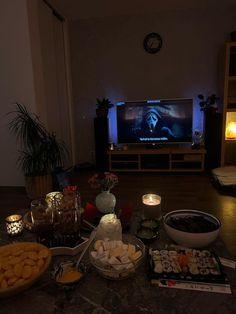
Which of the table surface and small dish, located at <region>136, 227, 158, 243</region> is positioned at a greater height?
small dish, located at <region>136, 227, 158, 243</region>

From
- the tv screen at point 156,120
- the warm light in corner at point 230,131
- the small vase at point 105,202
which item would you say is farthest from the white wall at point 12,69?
the warm light in corner at point 230,131

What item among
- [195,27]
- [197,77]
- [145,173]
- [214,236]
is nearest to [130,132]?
[145,173]

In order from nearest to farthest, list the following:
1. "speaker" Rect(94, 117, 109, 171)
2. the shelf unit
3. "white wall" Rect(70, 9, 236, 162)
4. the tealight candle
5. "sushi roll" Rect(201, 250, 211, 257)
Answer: "sushi roll" Rect(201, 250, 211, 257) → the tealight candle → the shelf unit → "white wall" Rect(70, 9, 236, 162) → "speaker" Rect(94, 117, 109, 171)

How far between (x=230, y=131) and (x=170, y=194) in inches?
72.2

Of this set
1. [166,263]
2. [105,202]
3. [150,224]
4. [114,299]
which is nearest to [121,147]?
[105,202]

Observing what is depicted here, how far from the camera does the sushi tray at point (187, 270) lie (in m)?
0.84

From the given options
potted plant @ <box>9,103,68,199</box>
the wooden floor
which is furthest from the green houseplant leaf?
the wooden floor

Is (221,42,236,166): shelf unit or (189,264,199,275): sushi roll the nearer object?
(189,264,199,275): sushi roll

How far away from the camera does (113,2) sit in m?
3.56

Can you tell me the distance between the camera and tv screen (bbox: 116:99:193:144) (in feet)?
13.1

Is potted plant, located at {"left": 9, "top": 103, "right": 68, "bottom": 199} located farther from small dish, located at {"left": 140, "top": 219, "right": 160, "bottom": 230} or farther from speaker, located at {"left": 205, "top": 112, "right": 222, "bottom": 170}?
speaker, located at {"left": 205, "top": 112, "right": 222, "bottom": 170}

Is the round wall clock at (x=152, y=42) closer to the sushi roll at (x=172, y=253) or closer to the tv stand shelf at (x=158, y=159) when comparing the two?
the tv stand shelf at (x=158, y=159)

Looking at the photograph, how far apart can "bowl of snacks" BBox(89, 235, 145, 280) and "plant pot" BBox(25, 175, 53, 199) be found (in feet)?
7.11

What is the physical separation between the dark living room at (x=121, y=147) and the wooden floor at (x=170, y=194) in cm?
2
